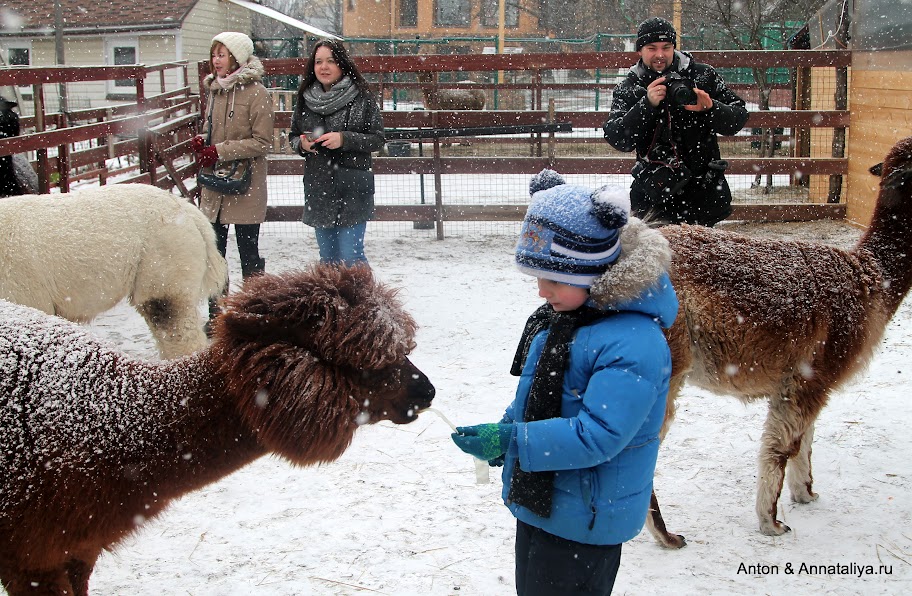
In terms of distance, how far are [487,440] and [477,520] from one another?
1.56m

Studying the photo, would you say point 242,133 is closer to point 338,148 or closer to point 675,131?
point 338,148

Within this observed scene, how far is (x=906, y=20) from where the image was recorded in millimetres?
7547

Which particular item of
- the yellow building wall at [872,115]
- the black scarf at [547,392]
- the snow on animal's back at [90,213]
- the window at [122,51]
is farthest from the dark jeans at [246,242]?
the window at [122,51]

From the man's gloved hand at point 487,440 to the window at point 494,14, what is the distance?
29518 millimetres

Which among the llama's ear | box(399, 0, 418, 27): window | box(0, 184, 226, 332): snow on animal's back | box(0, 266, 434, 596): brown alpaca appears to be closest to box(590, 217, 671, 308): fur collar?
the llama's ear

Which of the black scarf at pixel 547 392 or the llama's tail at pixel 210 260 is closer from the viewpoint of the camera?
the black scarf at pixel 547 392

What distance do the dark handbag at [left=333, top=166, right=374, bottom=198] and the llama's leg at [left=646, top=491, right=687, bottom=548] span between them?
129 inches

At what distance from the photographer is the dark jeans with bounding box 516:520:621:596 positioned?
192 centimetres

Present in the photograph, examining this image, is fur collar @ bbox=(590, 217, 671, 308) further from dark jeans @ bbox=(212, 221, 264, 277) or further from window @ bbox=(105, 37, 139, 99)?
window @ bbox=(105, 37, 139, 99)

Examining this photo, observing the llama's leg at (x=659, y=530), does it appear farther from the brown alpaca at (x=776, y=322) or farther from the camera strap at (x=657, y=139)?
the camera strap at (x=657, y=139)

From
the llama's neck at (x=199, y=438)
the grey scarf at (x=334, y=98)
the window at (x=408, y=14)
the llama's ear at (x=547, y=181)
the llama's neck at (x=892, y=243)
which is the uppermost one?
the window at (x=408, y=14)

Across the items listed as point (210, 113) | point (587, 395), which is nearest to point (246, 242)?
point (210, 113)

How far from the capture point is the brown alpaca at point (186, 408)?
194cm

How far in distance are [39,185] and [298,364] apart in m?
4.62
